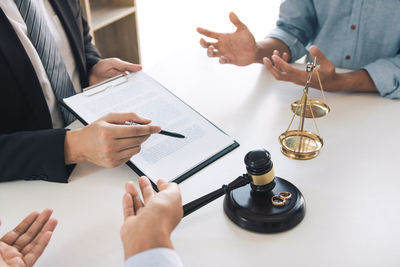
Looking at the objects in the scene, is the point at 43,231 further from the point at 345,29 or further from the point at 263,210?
the point at 345,29

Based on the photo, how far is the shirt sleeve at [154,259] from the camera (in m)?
0.60

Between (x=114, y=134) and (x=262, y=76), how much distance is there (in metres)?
0.74

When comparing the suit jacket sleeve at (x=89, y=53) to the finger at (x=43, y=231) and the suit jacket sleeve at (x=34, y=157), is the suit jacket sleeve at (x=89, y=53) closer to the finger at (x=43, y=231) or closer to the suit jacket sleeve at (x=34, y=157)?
the suit jacket sleeve at (x=34, y=157)

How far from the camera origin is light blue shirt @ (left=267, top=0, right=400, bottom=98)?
149 centimetres

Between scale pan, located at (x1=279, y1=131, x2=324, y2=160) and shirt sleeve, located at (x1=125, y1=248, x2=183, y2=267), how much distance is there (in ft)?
1.65

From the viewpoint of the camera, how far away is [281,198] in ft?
2.71

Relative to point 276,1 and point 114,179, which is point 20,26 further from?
point 276,1

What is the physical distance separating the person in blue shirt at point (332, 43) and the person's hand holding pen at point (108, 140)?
57 cm

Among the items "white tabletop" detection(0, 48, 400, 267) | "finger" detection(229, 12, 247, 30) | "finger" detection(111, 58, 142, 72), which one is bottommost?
"white tabletop" detection(0, 48, 400, 267)

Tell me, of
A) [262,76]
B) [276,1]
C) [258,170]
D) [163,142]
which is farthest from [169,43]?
[258,170]

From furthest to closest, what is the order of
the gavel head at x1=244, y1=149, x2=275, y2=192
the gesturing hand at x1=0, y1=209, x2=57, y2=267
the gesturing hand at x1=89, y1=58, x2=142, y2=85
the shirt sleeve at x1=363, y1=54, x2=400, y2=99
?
the gesturing hand at x1=89, y1=58, x2=142, y2=85
the shirt sleeve at x1=363, y1=54, x2=400, y2=99
the gavel head at x1=244, y1=149, x2=275, y2=192
the gesturing hand at x1=0, y1=209, x2=57, y2=267

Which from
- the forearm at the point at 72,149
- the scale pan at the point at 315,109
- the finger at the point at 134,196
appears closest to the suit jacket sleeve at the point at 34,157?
the forearm at the point at 72,149

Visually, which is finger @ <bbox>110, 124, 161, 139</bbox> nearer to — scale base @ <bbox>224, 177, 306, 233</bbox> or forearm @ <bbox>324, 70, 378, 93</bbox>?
scale base @ <bbox>224, 177, 306, 233</bbox>

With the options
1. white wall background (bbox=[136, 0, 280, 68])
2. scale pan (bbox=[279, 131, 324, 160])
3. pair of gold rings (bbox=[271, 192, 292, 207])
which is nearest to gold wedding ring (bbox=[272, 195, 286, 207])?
pair of gold rings (bbox=[271, 192, 292, 207])
